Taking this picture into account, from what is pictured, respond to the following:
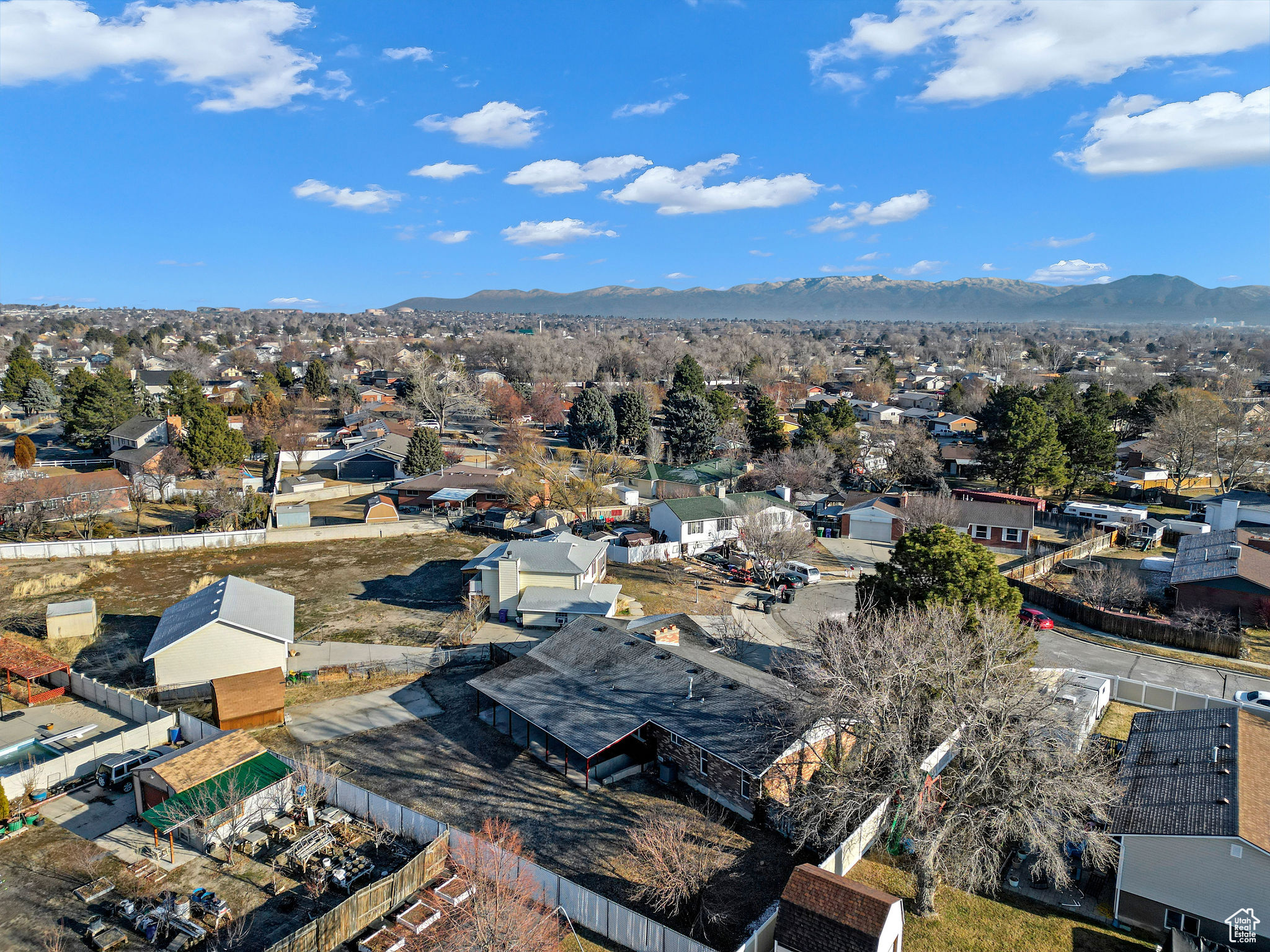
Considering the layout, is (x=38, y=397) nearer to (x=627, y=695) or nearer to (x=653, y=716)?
(x=627, y=695)

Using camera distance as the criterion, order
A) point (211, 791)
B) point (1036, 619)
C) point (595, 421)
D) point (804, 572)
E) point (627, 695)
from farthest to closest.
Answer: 1. point (595, 421)
2. point (804, 572)
3. point (1036, 619)
4. point (627, 695)
5. point (211, 791)

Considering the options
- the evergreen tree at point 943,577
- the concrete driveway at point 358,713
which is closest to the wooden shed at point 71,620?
the concrete driveway at point 358,713

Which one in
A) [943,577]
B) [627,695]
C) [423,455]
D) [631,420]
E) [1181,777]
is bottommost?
[1181,777]

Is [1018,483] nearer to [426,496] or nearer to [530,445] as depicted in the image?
[530,445]

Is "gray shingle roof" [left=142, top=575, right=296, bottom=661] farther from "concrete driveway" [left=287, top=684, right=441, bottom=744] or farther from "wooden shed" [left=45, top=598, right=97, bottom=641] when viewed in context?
"wooden shed" [left=45, top=598, right=97, bottom=641]

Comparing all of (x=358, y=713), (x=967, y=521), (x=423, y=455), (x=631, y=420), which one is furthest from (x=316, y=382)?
(x=358, y=713)

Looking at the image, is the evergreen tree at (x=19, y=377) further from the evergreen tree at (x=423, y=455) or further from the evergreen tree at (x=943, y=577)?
the evergreen tree at (x=943, y=577)

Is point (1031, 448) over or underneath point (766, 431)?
underneath
